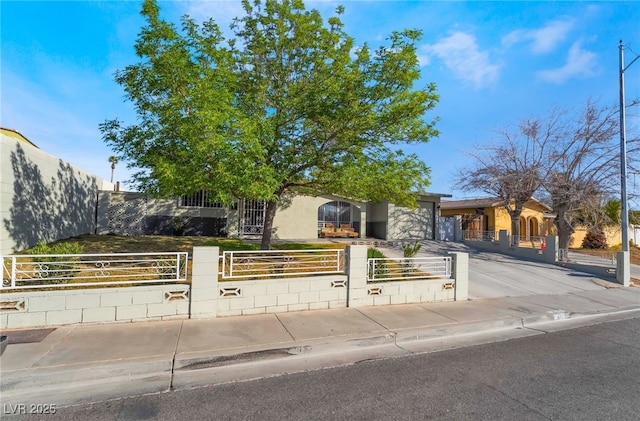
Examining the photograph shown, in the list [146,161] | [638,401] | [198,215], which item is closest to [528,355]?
[638,401]

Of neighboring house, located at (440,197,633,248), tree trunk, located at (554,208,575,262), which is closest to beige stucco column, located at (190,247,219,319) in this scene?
tree trunk, located at (554,208,575,262)

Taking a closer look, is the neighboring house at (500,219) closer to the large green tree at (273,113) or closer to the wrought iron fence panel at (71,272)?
the large green tree at (273,113)

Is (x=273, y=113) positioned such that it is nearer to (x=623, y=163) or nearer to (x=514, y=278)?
(x=514, y=278)

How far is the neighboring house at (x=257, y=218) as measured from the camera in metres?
16.3

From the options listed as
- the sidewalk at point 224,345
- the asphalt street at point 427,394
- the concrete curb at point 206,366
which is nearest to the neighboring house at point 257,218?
the sidewalk at point 224,345

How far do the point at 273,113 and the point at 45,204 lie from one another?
8.03 meters

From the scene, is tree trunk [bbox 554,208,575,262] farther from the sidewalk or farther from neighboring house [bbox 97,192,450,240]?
the sidewalk

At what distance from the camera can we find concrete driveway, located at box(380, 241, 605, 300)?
1038 centimetres

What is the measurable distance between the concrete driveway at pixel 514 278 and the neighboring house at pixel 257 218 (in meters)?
4.21

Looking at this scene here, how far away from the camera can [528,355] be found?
5.37m

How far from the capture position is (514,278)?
1207 centimetres

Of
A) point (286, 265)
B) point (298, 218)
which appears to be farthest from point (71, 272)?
point (298, 218)

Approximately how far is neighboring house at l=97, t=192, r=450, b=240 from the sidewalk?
30.3 feet

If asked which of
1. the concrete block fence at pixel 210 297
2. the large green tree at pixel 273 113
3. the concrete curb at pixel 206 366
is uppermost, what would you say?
the large green tree at pixel 273 113
